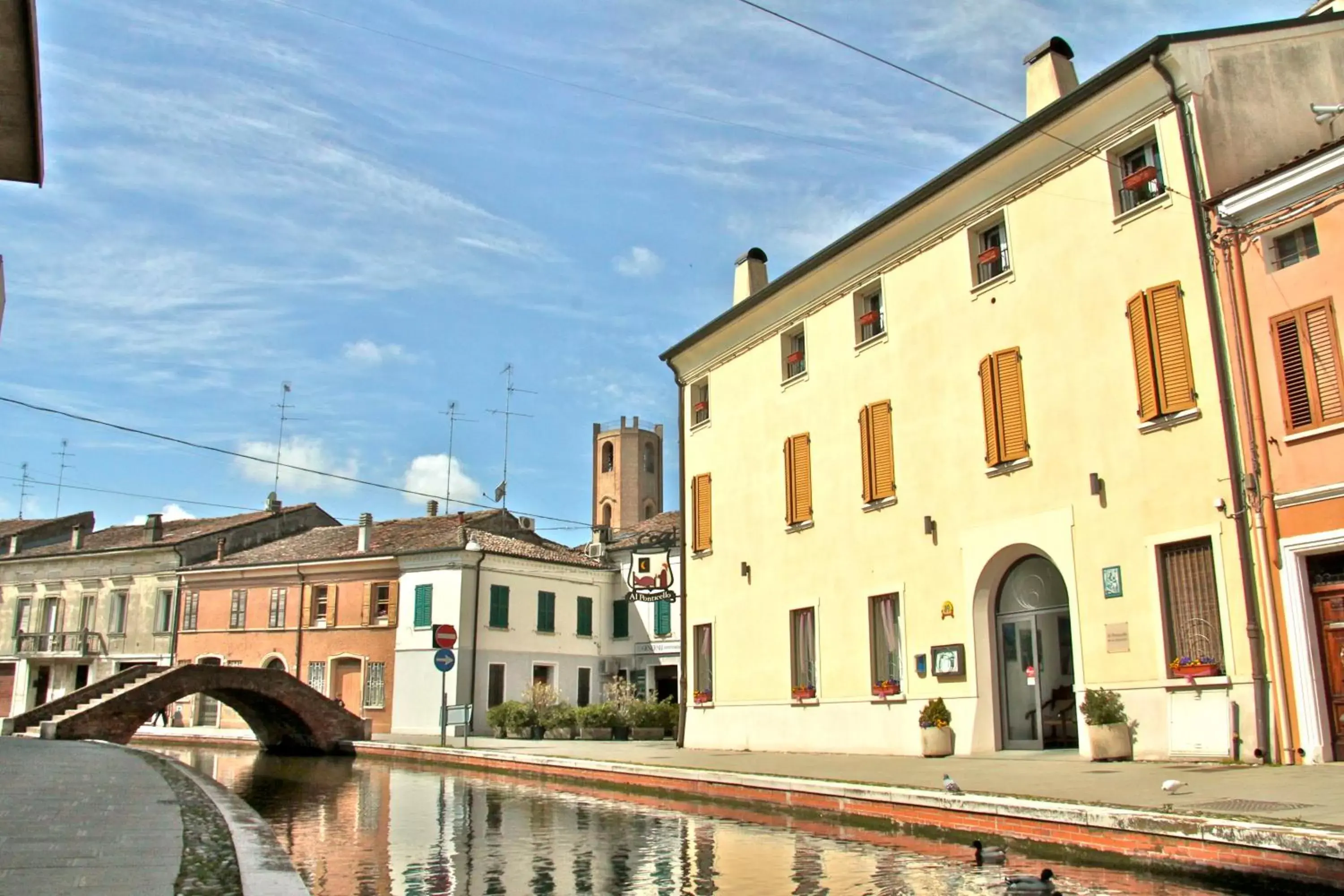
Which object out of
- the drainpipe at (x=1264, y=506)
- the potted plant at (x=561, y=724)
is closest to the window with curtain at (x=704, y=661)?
the potted plant at (x=561, y=724)

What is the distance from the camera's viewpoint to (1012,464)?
16.3m

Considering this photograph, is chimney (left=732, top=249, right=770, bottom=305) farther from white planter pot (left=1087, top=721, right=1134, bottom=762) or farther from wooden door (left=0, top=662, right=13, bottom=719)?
→ wooden door (left=0, top=662, right=13, bottom=719)

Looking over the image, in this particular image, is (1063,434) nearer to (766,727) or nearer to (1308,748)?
(1308,748)

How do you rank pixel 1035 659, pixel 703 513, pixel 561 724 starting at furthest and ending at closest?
pixel 561 724 → pixel 703 513 → pixel 1035 659

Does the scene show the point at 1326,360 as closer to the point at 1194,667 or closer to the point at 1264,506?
the point at 1264,506

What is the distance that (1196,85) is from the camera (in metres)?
14.0

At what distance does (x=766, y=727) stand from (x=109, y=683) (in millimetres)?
19646

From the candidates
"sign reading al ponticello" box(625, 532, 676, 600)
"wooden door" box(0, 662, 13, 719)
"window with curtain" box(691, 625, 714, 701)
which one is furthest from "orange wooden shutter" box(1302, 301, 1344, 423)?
"wooden door" box(0, 662, 13, 719)

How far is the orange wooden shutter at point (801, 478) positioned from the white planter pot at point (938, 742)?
18.1ft

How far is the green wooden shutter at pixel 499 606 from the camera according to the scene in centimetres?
3869

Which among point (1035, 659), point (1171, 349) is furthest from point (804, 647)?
point (1171, 349)

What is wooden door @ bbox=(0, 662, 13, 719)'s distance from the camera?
163 feet

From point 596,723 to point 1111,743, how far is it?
63.2 ft

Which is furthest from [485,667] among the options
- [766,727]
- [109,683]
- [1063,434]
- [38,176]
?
[38,176]
